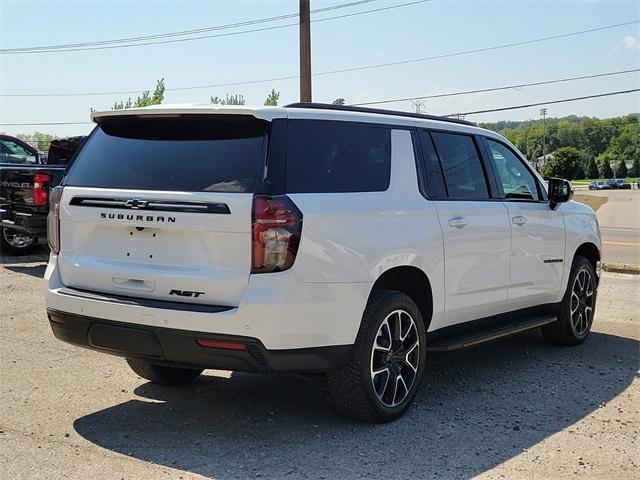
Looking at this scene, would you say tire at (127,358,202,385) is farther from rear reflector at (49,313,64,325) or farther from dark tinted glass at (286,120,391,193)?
dark tinted glass at (286,120,391,193)

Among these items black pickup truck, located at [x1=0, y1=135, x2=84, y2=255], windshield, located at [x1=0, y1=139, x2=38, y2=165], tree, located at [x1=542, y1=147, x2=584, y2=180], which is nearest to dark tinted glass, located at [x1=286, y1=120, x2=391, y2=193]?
black pickup truck, located at [x1=0, y1=135, x2=84, y2=255]

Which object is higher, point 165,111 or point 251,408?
point 165,111

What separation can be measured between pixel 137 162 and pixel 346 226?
52.1 inches

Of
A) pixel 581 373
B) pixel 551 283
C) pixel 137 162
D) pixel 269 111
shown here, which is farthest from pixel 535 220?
pixel 137 162

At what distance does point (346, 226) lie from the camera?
Result: 4617 mm

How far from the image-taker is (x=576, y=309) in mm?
7410

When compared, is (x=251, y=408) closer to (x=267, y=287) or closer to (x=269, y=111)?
(x=267, y=287)

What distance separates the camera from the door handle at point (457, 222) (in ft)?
18.1

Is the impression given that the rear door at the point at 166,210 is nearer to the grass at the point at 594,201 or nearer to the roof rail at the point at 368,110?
the roof rail at the point at 368,110

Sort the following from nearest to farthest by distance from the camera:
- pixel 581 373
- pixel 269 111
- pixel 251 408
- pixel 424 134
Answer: pixel 269 111, pixel 251 408, pixel 424 134, pixel 581 373

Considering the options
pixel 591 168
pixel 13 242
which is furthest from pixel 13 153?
pixel 591 168

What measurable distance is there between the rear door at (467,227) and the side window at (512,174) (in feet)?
0.79

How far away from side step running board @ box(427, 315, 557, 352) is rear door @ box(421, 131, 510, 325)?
0.44 feet

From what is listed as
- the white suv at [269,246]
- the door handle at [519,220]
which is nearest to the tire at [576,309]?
the door handle at [519,220]
